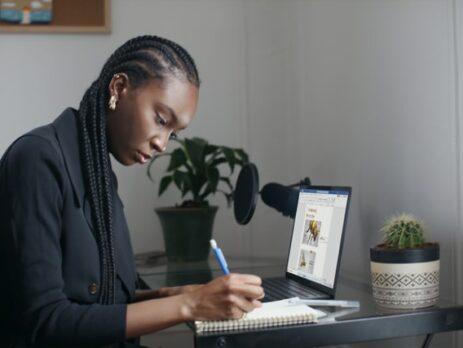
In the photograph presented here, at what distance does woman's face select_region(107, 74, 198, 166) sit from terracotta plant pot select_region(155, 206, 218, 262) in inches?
32.7

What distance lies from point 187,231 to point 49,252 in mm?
1001

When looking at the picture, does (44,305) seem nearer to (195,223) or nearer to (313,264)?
(313,264)

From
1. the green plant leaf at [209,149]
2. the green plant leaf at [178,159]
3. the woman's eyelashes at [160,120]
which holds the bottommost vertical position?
the green plant leaf at [178,159]

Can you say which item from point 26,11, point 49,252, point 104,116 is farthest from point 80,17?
point 49,252

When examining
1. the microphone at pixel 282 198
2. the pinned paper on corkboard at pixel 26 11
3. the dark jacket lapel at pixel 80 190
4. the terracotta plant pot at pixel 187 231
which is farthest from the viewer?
the pinned paper on corkboard at pixel 26 11

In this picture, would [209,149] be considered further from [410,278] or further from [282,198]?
[410,278]

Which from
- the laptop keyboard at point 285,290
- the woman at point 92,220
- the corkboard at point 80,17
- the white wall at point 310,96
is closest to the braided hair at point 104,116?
the woman at point 92,220

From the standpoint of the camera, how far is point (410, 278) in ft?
3.58

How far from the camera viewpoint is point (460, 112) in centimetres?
125

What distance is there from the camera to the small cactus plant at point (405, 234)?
1130mm

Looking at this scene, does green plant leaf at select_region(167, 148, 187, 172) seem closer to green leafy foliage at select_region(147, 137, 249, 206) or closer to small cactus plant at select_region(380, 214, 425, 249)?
green leafy foliage at select_region(147, 137, 249, 206)

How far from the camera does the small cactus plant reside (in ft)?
3.71

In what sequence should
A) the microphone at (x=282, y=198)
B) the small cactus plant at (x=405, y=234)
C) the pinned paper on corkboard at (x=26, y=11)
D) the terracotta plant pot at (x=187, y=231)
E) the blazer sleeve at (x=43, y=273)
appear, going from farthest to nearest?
1. the pinned paper on corkboard at (x=26, y=11)
2. the terracotta plant pot at (x=187, y=231)
3. the microphone at (x=282, y=198)
4. the small cactus plant at (x=405, y=234)
5. the blazer sleeve at (x=43, y=273)

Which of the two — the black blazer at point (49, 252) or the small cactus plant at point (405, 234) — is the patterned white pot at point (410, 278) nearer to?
the small cactus plant at point (405, 234)
